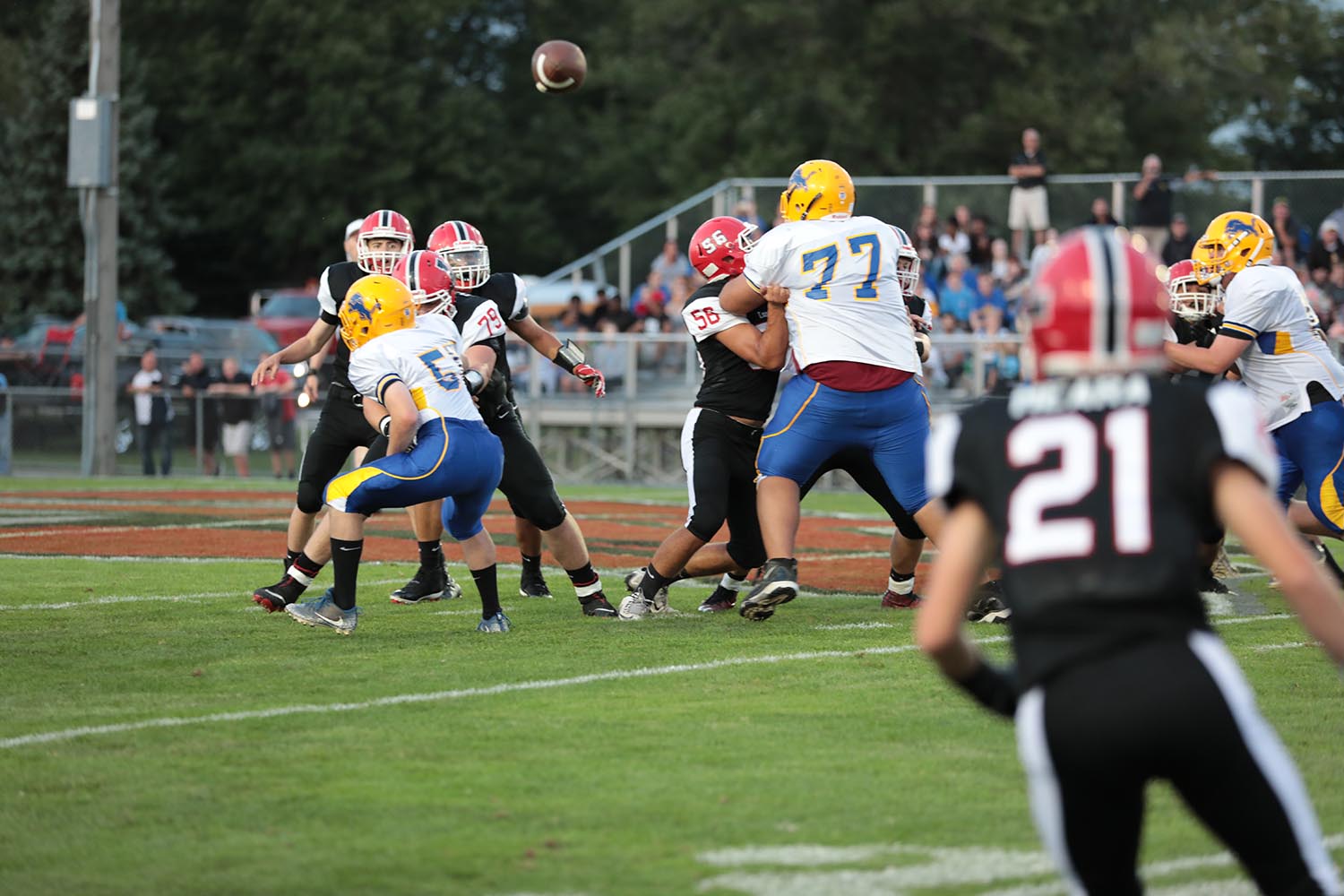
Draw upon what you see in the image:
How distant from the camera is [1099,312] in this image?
10.4ft

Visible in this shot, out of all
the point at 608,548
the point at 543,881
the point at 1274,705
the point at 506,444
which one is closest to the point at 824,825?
the point at 543,881

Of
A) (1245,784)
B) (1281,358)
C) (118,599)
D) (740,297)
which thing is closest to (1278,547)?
(1245,784)

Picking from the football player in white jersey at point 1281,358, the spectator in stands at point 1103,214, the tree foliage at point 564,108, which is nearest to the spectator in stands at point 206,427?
the spectator in stands at point 1103,214

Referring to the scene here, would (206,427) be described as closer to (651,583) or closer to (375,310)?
(651,583)

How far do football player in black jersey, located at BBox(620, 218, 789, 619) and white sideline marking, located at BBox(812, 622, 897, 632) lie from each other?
573 millimetres

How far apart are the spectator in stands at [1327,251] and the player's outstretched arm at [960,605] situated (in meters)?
17.9

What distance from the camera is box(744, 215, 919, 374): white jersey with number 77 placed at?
803 cm

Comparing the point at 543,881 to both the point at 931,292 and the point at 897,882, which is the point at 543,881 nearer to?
the point at 897,882

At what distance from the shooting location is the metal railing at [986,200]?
21406 mm

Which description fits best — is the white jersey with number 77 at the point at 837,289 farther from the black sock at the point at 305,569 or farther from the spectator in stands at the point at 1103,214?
the spectator in stands at the point at 1103,214

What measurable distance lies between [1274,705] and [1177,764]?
11.5ft

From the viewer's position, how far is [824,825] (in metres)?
4.64

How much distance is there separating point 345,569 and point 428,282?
1399mm

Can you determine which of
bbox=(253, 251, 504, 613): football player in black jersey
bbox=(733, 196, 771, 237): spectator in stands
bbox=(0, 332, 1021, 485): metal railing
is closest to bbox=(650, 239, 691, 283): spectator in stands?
bbox=(733, 196, 771, 237): spectator in stands
